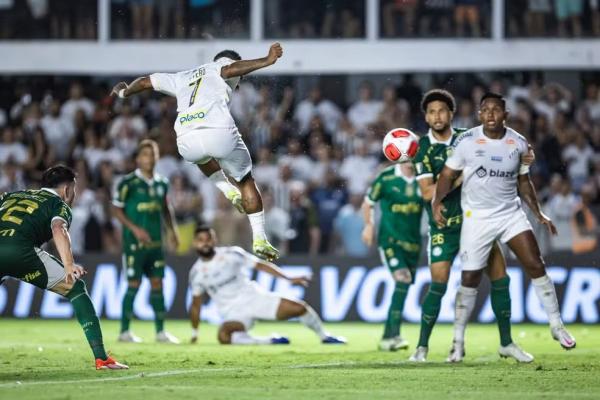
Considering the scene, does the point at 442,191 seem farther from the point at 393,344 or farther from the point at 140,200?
the point at 140,200

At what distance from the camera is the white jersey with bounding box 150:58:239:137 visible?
496 inches

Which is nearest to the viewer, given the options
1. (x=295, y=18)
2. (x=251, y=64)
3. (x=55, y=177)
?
(x=55, y=177)

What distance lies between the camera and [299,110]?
79.3 feet

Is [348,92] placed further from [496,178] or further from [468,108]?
[496,178]

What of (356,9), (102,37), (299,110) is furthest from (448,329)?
(102,37)

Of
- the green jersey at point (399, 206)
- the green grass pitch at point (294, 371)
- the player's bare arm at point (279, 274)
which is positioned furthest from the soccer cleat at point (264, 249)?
the green jersey at point (399, 206)

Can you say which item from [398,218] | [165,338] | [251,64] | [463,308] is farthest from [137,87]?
[165,338]

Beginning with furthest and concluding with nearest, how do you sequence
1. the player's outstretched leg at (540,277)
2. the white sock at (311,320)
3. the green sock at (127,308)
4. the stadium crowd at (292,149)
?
1. the stadium crowd at (292,149)
2. the green sock at (127,308)
3. the white sock at (311,320)
4. the player's outstretched leg at (540,277)

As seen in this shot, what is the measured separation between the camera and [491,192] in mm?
12805

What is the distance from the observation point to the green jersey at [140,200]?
17.1 metres

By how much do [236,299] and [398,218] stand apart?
2.37m

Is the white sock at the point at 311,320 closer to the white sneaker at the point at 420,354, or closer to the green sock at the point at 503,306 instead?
the white sneaker at the point at 420,354

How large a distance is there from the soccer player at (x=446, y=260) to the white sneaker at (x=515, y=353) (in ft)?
0.04

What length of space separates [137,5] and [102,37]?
0.98m
